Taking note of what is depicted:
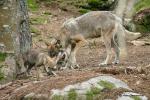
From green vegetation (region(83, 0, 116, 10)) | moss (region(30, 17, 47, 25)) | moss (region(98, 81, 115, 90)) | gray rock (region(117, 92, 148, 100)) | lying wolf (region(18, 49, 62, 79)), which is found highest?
green vegetation (region(83, 0, 116, 10))

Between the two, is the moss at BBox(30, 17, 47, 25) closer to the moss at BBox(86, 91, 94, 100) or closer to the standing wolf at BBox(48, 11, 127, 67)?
the standing wolf at BBox(48, 11, 127, 67)

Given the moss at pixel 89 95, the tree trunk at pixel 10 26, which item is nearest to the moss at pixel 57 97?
the moss at pixel 89 95

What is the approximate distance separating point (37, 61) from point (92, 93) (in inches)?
111

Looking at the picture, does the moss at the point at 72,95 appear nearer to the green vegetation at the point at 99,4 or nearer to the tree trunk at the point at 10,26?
the tree trunk at the point at 10,26

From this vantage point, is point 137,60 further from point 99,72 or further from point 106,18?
point 99,72

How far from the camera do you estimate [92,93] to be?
8.48 meters

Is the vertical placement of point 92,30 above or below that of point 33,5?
below

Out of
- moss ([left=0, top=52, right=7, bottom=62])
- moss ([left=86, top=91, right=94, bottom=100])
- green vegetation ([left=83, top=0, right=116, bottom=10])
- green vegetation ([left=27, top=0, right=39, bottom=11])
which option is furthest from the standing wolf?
green vegetation ([left=27, top=0, right=39, bottom=11])

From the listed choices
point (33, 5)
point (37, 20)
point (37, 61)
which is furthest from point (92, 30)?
point (33, 5)

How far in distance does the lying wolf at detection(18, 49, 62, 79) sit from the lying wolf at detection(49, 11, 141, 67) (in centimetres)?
211

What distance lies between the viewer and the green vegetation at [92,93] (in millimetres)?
8393

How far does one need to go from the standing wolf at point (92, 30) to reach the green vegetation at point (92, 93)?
459 centimetres

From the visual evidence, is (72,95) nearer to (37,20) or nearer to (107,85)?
(107,85)

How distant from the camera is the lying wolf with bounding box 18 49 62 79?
36.1 feet
